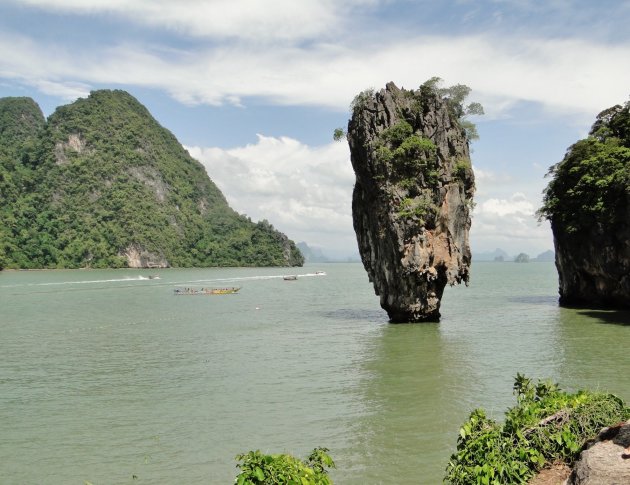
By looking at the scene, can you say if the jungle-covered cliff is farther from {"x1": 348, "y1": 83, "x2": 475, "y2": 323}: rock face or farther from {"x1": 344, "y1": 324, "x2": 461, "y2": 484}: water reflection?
{"x1": 344, "y1": 324, "x2": 461, "y2": 484}: water reflection

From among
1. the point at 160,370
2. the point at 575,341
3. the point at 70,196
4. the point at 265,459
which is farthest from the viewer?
the point at 70,196

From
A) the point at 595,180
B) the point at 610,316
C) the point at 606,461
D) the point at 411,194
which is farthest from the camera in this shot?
the point at 595,180

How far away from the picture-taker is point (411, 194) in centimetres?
2644

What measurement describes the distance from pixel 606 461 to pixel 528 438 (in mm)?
1174

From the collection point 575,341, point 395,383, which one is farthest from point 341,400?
point 575,341

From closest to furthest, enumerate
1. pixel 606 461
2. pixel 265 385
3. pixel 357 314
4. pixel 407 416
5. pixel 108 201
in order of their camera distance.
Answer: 1. pixel 606 461
2. pixel 407 416
3. pixel 265 385
4. pixel 357 314
5. pixel 108 201

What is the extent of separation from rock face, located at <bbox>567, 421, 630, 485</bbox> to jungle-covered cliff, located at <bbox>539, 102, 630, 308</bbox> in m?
25.9

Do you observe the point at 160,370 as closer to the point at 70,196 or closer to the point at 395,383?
the point at 395,383

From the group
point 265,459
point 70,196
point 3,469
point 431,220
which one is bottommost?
→ point 3,469

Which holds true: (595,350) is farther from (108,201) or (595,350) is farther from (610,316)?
(108,201)

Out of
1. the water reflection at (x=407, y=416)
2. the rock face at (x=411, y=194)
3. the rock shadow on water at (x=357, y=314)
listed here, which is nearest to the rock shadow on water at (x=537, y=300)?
the rock shadow on water at (x=357, y=314)

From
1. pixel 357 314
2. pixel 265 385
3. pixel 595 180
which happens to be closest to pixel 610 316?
pixel 595 180

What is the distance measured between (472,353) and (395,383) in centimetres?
573

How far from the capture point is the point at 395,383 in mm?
16094
